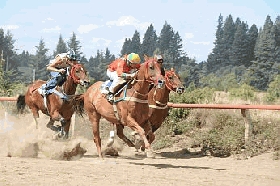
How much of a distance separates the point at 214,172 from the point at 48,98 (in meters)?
5.33

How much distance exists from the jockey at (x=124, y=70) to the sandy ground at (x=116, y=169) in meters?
1.50

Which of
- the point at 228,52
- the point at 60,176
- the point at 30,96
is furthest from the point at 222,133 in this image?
the point at 228,52

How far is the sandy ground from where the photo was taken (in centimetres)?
730

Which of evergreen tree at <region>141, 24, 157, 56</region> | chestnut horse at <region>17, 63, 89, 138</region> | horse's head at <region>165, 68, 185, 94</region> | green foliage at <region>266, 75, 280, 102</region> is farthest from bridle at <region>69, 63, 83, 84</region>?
evergreen tree at <region>141, 24, 157, 56</region>

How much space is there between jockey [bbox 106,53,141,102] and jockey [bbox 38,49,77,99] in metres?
2.12

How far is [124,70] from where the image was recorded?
10.3 metres

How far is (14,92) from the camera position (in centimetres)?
2312

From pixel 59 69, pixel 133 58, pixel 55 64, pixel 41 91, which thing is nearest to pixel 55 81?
pixel 59 69

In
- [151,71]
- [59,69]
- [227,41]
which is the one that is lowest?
[151,71]

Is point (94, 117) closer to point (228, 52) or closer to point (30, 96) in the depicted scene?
point (30, 96)

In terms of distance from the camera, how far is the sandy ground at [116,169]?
24.0 feet

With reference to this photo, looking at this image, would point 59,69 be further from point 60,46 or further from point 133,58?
point 60,46

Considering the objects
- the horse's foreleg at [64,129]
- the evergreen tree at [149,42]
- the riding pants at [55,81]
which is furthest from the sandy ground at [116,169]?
the evergreen tree at [149,42]

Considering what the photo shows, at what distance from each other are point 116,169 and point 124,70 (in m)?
2.27
